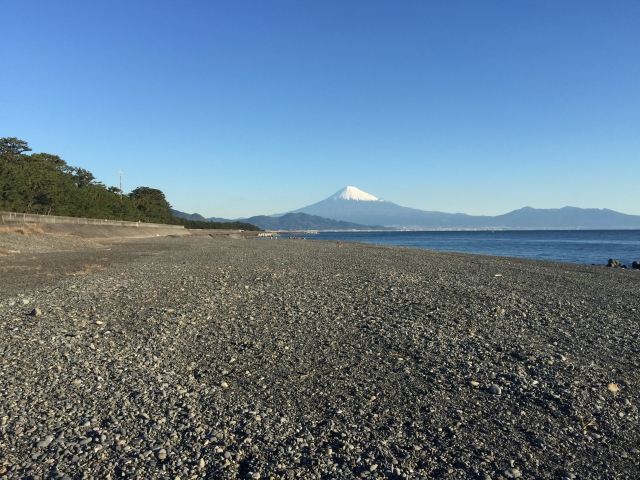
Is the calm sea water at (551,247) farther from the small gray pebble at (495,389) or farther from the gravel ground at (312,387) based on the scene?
the small gray pebble at (495,389)

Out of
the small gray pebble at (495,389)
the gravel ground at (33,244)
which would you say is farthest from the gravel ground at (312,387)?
the gravel ground at (33,244)

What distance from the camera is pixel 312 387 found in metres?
5.50

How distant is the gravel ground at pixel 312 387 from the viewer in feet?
12.6

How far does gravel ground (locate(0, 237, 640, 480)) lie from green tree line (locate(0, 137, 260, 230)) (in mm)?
38067

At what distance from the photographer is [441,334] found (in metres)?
7.88

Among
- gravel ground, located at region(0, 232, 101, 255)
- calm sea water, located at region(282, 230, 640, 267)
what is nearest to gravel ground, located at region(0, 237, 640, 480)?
gravel ground, located at region(0, 232, 101, 255)

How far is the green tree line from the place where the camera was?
41188mm

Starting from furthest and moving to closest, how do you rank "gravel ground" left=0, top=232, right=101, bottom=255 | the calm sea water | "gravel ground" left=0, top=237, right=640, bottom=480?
the calm sea water, "gravel ground" left=0, top=232, right=101, bottom=255, "gravel ground" left=0, top=237, right=640, bottom=480

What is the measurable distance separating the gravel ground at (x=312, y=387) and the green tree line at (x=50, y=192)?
3807 centimetres

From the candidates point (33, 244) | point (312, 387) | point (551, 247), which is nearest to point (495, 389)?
point (312, 387)

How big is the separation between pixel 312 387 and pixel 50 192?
163ft

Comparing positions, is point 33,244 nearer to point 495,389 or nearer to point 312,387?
point 312,387

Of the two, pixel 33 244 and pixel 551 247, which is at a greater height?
pixel 33 244

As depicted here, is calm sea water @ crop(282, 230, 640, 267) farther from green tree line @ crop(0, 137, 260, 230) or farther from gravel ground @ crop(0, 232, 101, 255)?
green tree line @ crop(0, 137, 260, 230)
